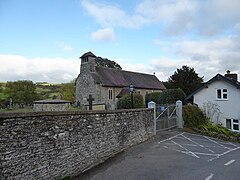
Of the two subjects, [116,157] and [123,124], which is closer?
[116,157]

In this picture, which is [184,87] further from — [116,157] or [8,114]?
[8,114]

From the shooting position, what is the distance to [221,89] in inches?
901

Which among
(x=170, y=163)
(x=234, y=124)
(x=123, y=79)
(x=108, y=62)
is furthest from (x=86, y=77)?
(x=108, y=62)

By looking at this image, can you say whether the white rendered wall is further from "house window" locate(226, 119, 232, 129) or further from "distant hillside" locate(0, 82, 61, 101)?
"distant hillside" locate(0, 82, 61, 101)

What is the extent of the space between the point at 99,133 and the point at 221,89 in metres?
17.7

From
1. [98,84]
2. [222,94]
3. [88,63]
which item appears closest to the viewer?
[222,94]

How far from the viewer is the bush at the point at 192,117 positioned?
19.7 meters

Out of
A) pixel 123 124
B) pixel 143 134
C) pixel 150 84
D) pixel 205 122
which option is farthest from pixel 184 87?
pixel 123 124

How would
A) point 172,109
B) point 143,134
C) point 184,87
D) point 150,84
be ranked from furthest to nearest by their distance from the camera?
point 150,84 → point 184,87 → point 172,109 → point 143,134

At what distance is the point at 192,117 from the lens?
20.0 m

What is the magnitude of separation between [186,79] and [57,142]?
36422 millimetres

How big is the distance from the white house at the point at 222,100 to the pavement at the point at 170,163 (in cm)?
984

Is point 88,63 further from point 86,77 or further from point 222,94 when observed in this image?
point 222,94

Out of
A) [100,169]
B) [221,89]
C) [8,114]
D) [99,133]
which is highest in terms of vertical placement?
[221,89]
